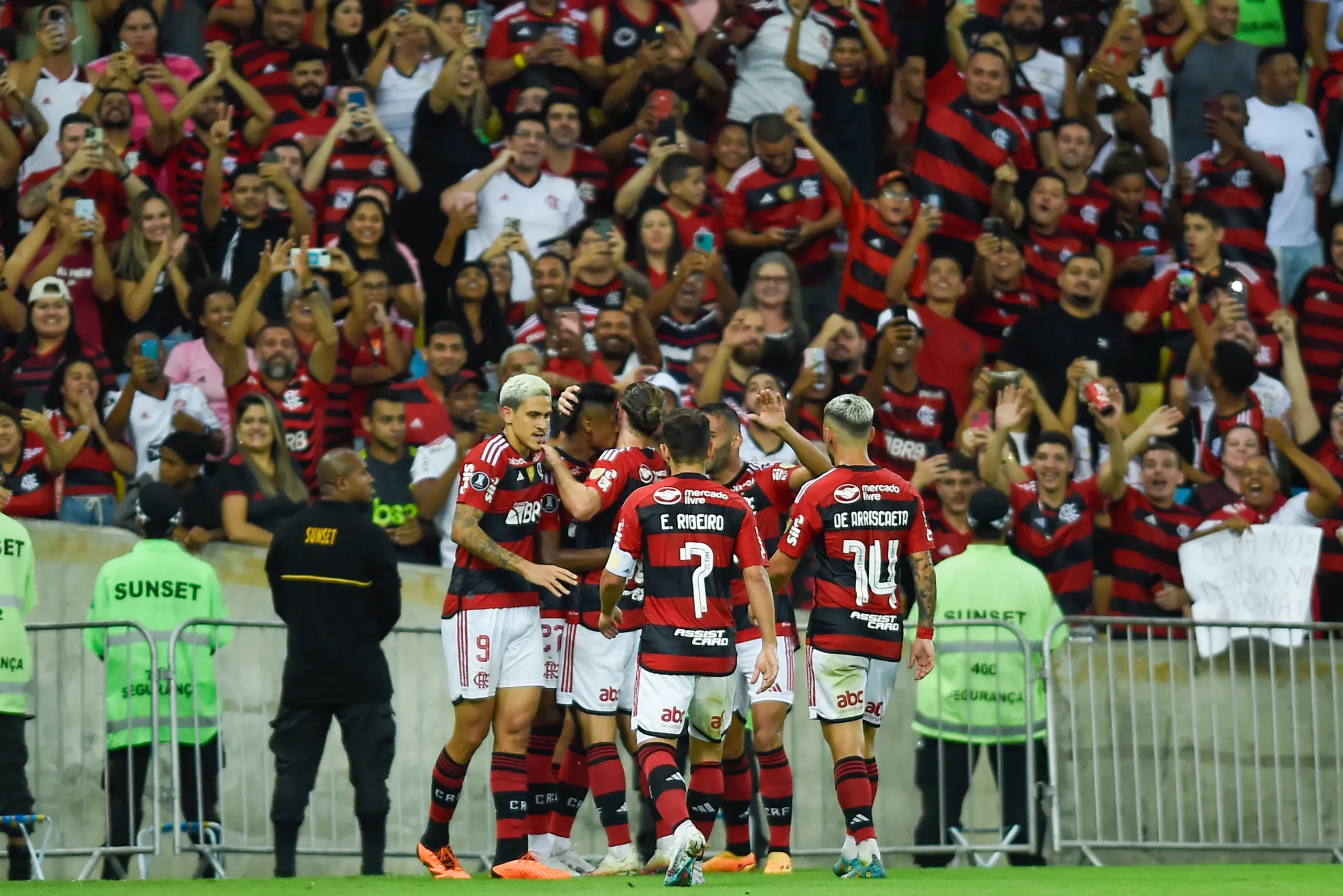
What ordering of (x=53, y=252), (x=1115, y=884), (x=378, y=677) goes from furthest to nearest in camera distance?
(x=53, y=252) < (x=378, y=677) < (x=1115, y=884)

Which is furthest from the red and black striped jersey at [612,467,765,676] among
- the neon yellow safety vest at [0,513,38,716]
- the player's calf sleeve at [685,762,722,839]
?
the neon yellow safety vest at [0,513,38,716]

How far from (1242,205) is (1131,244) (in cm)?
102

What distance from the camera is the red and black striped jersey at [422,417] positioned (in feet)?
48.2

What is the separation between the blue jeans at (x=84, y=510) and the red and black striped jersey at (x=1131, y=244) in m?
8.07

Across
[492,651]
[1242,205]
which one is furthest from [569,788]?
[1242,205]

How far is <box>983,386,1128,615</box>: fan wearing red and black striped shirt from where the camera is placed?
13.9 metres

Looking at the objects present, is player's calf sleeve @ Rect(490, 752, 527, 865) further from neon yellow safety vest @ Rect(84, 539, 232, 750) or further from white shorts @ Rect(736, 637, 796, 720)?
neon yellow safety vest @ Rect(84, 539, 232, 750)

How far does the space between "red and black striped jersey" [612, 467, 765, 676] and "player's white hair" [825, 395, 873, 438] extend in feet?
3.16

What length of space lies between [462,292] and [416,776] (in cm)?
397

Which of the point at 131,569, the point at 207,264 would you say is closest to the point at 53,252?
the point at 207,264

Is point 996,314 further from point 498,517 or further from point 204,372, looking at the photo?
point 498,517

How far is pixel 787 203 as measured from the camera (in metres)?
16.8

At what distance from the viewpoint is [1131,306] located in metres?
16.9

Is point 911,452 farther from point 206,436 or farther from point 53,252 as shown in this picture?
point 53,252
